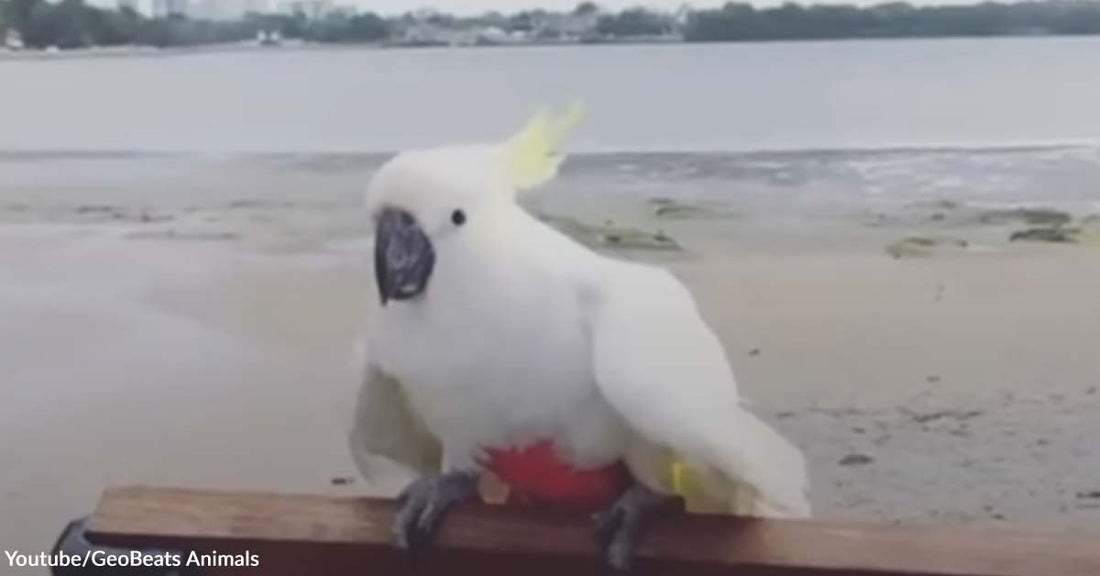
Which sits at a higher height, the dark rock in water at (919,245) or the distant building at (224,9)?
the distant building at (224,9)

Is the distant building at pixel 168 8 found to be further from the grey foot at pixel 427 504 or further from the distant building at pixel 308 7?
the grey foot at pixel 427 504

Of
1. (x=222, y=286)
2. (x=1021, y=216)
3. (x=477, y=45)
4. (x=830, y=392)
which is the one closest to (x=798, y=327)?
(x=830, y=392)

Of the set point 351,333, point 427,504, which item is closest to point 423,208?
point 427,504

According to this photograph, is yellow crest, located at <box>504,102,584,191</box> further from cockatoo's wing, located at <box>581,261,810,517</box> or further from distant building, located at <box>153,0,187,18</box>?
distant building, located at <box>153,0,187,18</box>

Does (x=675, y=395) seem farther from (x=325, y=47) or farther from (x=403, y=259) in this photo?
Result: (x=325, y=47)

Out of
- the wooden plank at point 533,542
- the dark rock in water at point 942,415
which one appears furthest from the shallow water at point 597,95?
the wooden plank at point 533,542

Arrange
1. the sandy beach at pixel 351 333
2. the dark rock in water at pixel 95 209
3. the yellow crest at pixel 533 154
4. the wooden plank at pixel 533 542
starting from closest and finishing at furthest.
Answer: the wooden plank at pixel 533 542
the yellow crest at pixel 533 154
the sandy beach at pixel 351 333
the dark rock in water at pixel 95 209
